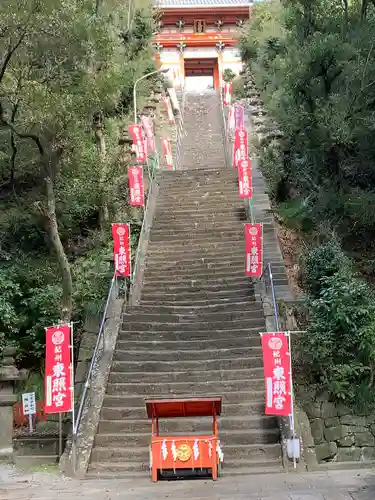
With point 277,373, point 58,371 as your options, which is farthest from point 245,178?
point 58,371

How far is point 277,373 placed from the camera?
301 inches

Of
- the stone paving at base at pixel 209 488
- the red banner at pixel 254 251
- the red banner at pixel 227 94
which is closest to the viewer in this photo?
the stone paving at base at pixel 209 488

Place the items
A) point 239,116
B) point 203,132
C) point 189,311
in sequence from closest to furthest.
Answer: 1. point 189,311
2. point 239,116
3. point 203,132

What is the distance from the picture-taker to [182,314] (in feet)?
36.6

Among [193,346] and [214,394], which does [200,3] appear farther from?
[214,394]

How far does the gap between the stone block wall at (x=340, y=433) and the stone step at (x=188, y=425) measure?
3.25ft

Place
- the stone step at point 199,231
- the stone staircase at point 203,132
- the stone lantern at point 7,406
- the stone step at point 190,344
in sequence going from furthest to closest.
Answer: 1. the stone staircase at point 203,132
2. the stone step at point 199,231
3. the stone step at point 190,344
4. the stone lantern at point 7,406

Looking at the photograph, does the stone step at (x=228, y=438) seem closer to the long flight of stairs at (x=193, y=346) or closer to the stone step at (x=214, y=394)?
the long flight of stairs at (x=193, y=346)

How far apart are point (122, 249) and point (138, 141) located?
20.8 ft

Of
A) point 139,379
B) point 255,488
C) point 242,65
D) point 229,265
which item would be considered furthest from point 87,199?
point 242,65

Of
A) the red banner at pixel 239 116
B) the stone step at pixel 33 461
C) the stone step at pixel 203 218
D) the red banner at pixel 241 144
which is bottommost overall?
the stone step at pixel 33 461

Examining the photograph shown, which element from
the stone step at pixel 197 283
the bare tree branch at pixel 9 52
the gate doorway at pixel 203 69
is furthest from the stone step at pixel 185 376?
the gate doorway at pixel 203 69

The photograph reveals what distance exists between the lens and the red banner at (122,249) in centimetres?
1177

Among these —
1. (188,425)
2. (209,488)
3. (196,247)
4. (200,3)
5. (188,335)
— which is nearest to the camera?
(209,488)
